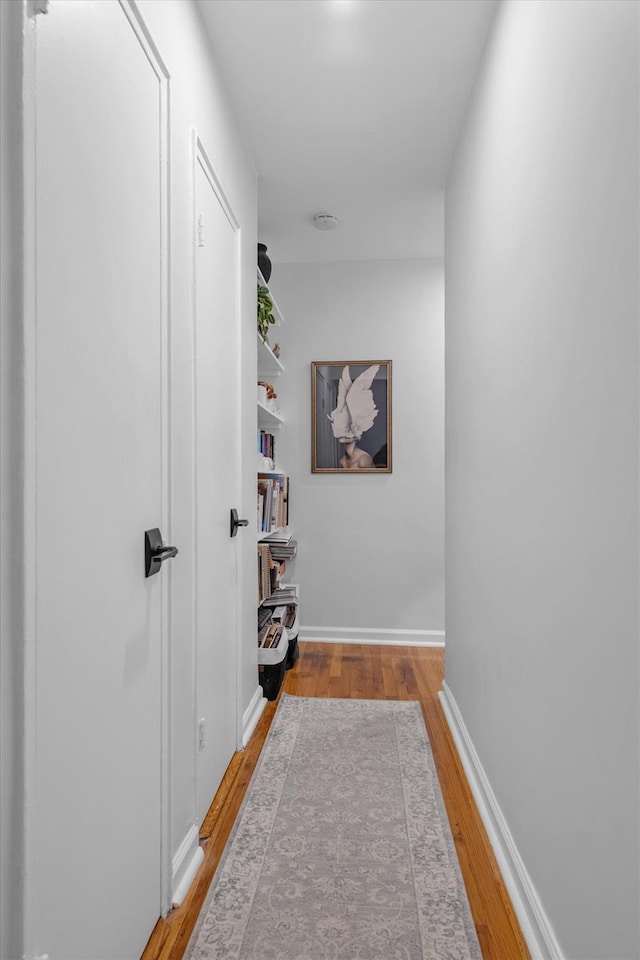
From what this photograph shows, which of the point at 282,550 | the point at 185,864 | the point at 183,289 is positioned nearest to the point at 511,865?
the point at 185,864

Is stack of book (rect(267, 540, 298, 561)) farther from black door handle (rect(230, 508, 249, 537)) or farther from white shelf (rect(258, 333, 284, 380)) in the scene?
A: black door handle (rect(230, 508, 249, 537))

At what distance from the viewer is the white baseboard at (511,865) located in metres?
1.27

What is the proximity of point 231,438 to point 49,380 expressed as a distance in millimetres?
1321

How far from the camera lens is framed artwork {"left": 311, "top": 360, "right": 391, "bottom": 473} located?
392cm

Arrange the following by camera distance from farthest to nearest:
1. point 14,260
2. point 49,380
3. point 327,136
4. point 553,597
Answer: point 327,136 → point 553,597 → point 49,380 → point 14,260

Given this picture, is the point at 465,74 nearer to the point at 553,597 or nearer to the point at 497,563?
the point at 497,563

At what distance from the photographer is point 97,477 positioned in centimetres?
108

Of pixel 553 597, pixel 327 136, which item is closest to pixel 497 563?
pixel 553 597

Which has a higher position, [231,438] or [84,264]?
[84,264]

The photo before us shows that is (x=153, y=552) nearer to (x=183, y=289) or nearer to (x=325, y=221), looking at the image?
(x=183, y=289)

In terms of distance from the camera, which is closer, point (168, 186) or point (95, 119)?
point (95, 119)

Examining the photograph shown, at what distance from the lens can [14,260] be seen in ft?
2.62

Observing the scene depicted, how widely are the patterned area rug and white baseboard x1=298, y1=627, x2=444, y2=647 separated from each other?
1.43 metres

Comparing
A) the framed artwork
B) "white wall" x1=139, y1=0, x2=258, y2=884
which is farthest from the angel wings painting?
"white wall" x1=139, y1=0, x2=258, y2=884
